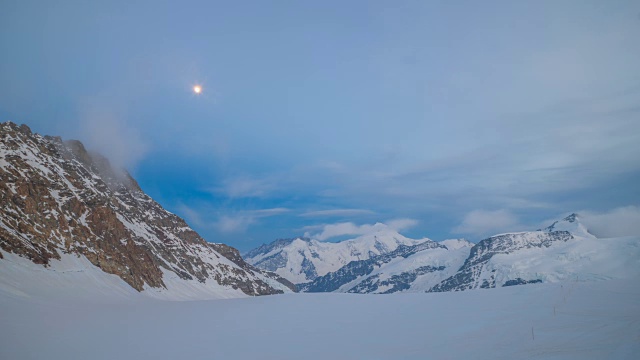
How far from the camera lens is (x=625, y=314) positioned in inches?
579

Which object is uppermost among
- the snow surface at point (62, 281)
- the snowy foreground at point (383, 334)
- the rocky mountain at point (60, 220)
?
the rocky mountain at point (60, 220)

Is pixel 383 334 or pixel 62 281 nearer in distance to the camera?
pixel 383 334

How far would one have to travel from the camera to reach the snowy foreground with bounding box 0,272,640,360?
462 inches

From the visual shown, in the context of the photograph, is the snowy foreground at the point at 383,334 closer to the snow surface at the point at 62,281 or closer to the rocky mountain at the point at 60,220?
the snow surface at the point at 62,281

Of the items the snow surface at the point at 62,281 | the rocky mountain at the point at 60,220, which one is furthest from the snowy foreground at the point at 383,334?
the rocky mountain at the point at 60,220

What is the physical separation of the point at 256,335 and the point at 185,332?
413 centimetres

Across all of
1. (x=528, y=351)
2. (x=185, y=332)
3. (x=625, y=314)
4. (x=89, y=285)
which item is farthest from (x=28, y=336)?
(x=89, y=285)

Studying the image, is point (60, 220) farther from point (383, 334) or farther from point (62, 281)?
point (383, 334)

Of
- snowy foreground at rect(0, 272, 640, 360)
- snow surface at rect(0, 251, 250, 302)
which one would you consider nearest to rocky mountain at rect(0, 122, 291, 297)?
snow surface at rect(0, 251, 250, 302)

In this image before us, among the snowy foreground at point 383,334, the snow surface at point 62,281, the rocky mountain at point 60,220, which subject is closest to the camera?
the snowy foreground at point 383,334

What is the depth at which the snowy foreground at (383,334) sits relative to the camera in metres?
11.7

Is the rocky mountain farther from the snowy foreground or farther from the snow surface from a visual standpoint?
the snowy foreground

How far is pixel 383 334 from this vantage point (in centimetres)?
1620

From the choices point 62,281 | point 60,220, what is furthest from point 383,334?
point 60,220
